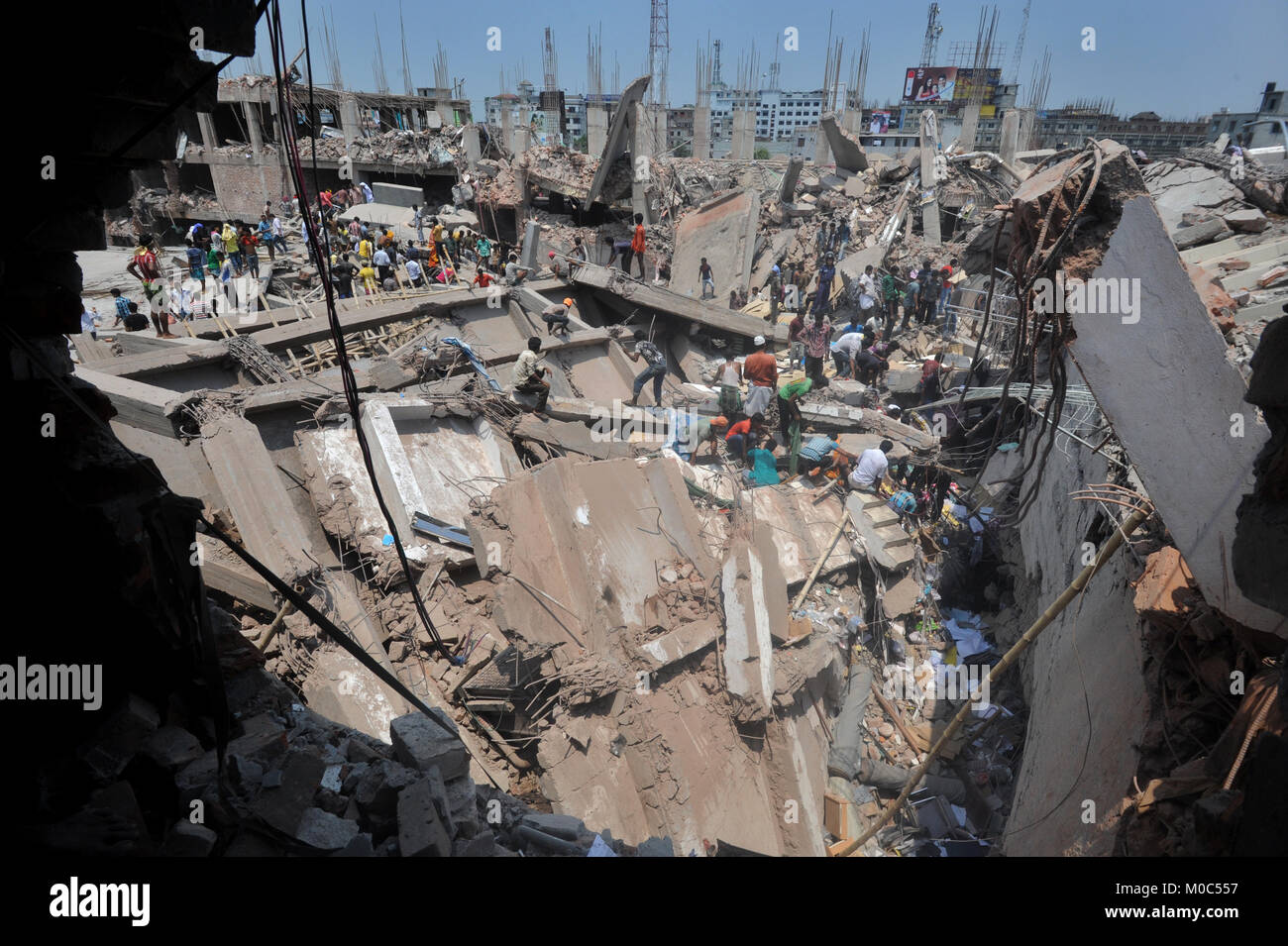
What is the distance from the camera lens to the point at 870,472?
852 cm

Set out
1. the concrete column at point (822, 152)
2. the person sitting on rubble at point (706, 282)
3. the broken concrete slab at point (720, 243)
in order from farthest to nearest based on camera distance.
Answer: the concrete column at point (822, 152) < the broken concrete slab at point (720, 243) < the person sitting on rubble at point (706, 282)

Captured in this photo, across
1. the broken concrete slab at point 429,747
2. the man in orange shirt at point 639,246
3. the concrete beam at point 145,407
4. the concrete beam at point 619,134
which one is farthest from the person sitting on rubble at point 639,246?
the broken concrete slab at point 429,747

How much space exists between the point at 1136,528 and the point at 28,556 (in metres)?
6.15

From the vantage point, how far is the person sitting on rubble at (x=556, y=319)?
1125 cm

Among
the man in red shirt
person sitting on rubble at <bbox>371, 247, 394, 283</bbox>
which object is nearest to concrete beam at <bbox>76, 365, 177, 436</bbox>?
the man in red shirt

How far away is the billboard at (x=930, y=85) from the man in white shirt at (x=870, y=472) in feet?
160

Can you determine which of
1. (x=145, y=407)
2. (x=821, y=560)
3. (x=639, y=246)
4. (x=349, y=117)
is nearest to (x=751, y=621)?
(x=821, y=560)

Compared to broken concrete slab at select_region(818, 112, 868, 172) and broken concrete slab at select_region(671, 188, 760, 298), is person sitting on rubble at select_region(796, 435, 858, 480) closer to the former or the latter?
broken concrete slab at select_region(671, 188, 760, 298)

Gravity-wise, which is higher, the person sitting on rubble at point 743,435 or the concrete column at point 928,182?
the concrete column at point 928,182

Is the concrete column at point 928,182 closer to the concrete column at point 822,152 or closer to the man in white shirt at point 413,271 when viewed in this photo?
the concrete column at point 822,152

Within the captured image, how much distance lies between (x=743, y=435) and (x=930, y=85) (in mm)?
54857

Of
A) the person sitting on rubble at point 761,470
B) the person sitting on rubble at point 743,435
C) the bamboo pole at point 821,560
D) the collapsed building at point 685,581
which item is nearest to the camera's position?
the collapsed building at point 685,581

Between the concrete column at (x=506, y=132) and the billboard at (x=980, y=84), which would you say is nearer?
the billboard at (x=980, y=84)
